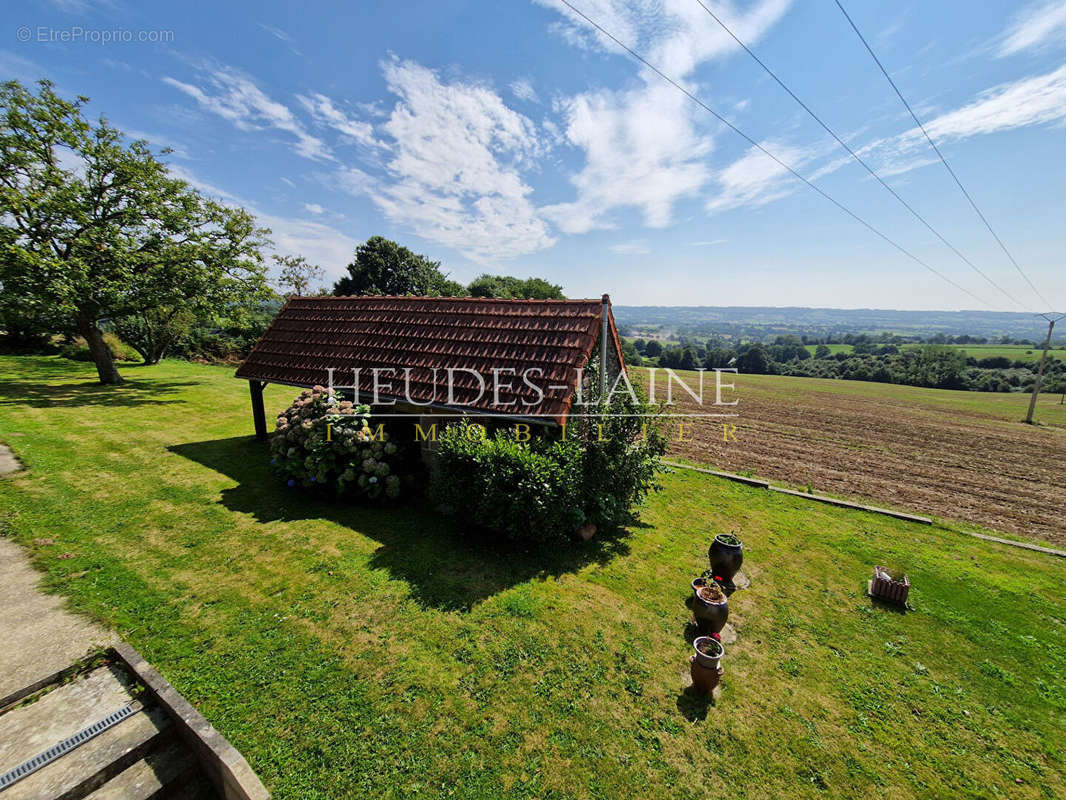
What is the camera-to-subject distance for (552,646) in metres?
5.11

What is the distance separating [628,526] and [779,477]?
6.76 metres

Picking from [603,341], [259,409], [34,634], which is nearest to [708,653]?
[603,341]

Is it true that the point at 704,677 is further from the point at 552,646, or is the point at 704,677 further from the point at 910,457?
the point at 910,457

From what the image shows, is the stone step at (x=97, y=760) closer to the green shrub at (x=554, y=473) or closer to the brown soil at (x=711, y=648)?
the green shrub at (x=554, y=473)

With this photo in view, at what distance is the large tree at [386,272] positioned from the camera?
42.6m

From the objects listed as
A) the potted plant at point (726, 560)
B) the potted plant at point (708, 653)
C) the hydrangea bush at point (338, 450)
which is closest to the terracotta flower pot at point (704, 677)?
the potted plant at point (708, 653)

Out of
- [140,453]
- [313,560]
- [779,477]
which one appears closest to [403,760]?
[313,560]

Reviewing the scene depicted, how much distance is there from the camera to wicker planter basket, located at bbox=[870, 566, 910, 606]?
6.23m

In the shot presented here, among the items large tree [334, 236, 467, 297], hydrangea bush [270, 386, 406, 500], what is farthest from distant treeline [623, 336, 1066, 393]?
hydrangea bush [270, 386, 406, 500]

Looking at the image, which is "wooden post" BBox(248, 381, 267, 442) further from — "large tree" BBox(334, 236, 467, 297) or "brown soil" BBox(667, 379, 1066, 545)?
"large tree" BBox(334, 236, 467, 297)

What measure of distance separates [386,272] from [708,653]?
46.5m

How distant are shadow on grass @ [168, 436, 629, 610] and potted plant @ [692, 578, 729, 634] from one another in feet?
6.56

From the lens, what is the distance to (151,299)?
619 inches

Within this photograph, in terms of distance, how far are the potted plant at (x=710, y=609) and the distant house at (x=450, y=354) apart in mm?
3320
